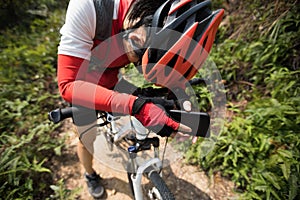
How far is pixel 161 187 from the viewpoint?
4.96 ft

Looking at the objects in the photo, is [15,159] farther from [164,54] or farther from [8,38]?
[8,38]

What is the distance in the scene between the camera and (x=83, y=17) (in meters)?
1.21

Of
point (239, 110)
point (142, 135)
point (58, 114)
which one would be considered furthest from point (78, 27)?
point (239, 110)

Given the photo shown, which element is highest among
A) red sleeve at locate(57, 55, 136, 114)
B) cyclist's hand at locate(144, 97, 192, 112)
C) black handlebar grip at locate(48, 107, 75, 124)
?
cyclist's hand at locate(144, 97, 192, 112)

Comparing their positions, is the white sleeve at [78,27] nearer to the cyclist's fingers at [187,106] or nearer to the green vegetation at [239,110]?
the cyclist's fingers at [187,106]

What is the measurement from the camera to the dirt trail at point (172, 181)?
2.34 m

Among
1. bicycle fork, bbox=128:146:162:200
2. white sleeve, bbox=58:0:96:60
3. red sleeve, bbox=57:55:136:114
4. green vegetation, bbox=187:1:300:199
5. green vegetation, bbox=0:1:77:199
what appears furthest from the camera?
green vegetation, bbox=0:1:77:199

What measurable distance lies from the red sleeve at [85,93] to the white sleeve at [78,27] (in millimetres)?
49

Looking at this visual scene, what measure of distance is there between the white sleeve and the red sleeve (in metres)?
0.05

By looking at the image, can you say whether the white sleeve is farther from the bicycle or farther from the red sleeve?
the bicycle

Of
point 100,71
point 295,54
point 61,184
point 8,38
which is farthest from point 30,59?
point 295,54

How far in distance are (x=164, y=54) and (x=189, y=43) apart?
132mm

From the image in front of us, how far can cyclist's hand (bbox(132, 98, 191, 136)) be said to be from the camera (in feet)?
3.45

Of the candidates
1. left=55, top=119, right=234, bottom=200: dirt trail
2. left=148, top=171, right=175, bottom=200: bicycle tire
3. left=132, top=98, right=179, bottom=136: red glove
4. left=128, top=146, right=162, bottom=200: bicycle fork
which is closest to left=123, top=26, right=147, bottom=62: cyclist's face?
left=132, top=98, right=179, bottom=136: red glove
